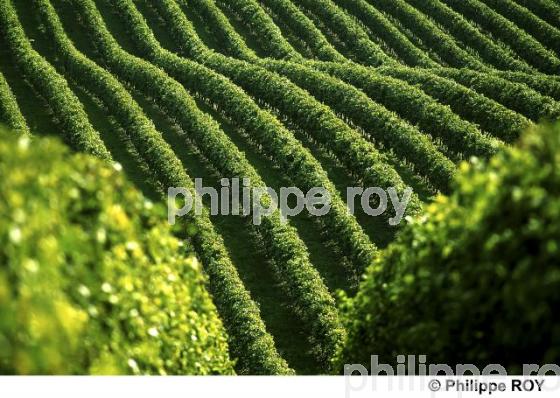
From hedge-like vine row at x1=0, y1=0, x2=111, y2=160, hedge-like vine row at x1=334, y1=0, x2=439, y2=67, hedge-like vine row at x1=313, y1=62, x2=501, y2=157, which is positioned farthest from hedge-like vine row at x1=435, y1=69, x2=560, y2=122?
hedge-like vine row at x1=0, y1=0, x2=111, y2=160

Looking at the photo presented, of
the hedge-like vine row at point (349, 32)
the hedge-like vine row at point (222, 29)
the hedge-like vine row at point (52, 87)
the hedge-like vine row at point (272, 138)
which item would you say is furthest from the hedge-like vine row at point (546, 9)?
the hedge-like vine row at point (52, 87)

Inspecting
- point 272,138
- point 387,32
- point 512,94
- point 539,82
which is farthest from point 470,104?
point 387,32

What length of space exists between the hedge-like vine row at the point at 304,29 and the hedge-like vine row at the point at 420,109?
488 cm

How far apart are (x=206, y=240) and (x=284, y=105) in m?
15.4

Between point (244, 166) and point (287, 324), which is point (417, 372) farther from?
point (244, 166)

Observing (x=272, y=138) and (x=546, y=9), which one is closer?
(x=272, y=138)

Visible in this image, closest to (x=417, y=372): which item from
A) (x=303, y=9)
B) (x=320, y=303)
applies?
(x=320, y=303)

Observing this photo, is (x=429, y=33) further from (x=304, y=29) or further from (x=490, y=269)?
(x=490, y=269)

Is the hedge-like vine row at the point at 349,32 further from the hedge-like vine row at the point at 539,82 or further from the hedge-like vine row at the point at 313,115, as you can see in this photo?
the hedge-like vine row at the point at 313,115

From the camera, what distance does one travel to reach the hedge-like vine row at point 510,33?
4959 centimetres

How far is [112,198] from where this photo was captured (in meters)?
8.30

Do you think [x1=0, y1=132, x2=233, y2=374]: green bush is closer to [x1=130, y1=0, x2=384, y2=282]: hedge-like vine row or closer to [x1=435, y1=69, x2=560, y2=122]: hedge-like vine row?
[x1=130, y1=0, x2=384, y2=282]: hedge-like vine row

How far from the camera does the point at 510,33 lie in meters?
54.6

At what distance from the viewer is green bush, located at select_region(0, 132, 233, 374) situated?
228 inches
